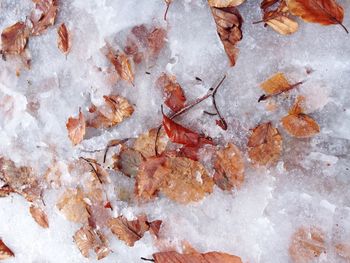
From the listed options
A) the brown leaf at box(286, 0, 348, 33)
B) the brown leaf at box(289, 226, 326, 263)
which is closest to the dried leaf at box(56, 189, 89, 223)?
the brown leaf at box(289, 226, 326, 263)

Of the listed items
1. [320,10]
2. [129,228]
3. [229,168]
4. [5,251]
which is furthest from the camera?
[5,251]

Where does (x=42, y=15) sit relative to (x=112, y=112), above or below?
above

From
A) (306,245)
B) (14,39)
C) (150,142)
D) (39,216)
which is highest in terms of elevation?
(14,39)

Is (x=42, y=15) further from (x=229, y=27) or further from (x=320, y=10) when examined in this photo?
(x=320, y=10)

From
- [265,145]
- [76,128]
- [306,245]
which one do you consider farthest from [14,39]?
[306,245]

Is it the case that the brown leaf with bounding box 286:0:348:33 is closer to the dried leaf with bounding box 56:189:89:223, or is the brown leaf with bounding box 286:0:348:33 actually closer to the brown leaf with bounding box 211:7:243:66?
the brown leaf with bounding box 211:7:243:66
